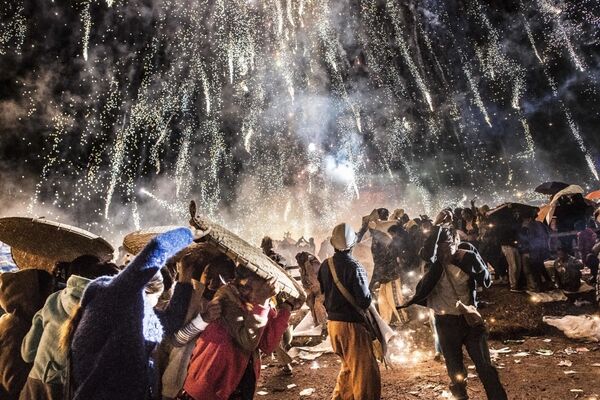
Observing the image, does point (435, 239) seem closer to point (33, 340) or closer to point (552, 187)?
point (33, 340)

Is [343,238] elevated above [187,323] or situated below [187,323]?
above

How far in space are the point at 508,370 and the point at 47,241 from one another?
679 centimetres

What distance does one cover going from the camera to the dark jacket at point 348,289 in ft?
13.3

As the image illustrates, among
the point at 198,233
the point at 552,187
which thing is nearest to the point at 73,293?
the point at 198,233

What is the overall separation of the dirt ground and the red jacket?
2.94 m

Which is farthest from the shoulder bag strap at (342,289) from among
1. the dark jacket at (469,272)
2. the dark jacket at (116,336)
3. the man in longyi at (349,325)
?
the dark jacket at (116,336)

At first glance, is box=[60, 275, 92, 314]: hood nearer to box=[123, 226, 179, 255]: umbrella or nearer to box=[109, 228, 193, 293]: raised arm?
box=[109, 228, 193, 293]: raised arm

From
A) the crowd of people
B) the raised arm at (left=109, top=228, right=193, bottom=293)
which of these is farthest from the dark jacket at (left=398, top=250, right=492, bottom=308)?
the raised arm at (left=109, top=228, right=193, bottom=293)

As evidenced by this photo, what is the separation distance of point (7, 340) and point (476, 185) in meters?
57.8

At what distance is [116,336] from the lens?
6.23 ft

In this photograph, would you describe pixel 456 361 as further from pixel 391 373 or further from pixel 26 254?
pixel 26 254

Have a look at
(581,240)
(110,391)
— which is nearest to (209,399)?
(110,391)

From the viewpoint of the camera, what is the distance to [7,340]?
10.5 feet

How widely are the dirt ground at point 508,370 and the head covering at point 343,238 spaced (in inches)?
94.7
